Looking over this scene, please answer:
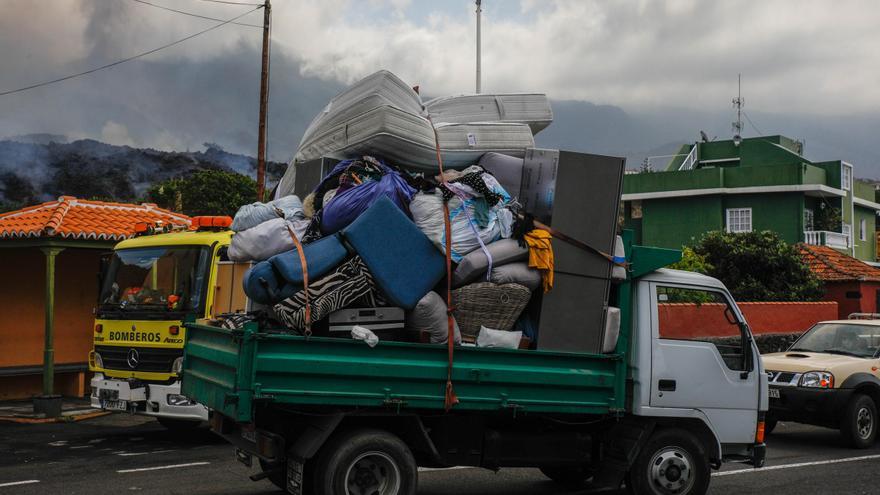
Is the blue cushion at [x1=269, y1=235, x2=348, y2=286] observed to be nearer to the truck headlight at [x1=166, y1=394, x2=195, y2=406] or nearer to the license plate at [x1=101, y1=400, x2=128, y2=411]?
the truck headlight at [x1=166, y1=394, x2=195, y2=406]

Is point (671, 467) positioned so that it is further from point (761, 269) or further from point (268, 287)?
point (761, 269)

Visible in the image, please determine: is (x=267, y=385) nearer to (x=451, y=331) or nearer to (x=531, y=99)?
(x=451, y=331)

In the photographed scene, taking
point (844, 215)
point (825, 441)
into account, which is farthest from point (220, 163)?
point (825, 441)

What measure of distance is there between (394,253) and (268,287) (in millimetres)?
949

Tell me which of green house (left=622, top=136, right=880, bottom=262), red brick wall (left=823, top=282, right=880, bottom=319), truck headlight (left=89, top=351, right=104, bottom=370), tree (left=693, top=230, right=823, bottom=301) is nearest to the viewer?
truck headlight (left=89, top=351, right=104, bottom=370)

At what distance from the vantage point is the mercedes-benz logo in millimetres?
10375

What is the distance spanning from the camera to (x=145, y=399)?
402 inches

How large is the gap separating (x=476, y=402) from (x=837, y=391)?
6.62 m

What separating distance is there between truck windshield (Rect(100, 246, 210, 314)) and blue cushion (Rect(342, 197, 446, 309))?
14.5 feet

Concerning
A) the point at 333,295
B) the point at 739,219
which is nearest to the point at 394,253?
the point at 333,295

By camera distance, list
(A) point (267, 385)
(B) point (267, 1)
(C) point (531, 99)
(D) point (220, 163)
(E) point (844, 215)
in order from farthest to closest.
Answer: (D) point (220, 163)
(E) point (844, 215)
(B) point (267, 1)
(C) point (531, 99)
(A) point (267, 385)

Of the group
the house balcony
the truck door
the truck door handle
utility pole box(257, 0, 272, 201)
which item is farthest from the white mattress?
the house balcony

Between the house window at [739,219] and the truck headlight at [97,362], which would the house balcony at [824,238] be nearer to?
the house window at [739,219]

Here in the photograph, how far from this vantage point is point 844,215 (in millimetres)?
37188
